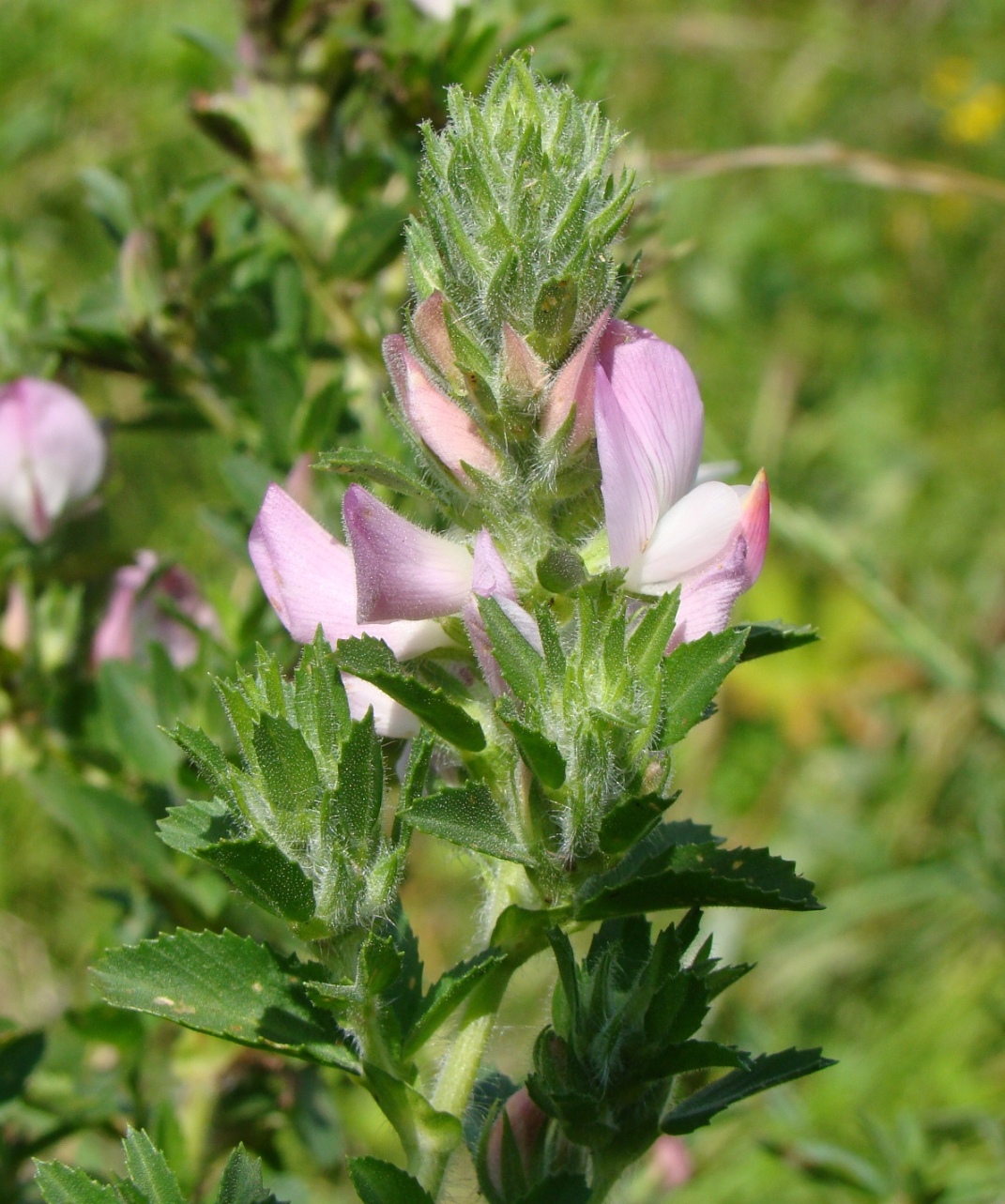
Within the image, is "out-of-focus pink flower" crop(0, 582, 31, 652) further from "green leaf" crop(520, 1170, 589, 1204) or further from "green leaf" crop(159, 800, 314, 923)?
"green leaf" crop(520, 1170, 589, 1204)

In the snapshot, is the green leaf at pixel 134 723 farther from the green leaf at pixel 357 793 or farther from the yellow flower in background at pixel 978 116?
the yellow flower in background at pixel 978 116

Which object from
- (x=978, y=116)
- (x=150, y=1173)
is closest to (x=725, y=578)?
(x=150, y=1173)

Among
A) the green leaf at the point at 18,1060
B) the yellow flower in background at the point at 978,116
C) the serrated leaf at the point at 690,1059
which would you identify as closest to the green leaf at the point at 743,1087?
the serrated leaf at the point at 690,1059

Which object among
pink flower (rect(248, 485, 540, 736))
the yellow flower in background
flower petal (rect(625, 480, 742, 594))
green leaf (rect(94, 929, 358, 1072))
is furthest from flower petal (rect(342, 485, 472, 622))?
the yellow flower in background

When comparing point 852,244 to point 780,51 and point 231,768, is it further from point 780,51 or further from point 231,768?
point 231,768

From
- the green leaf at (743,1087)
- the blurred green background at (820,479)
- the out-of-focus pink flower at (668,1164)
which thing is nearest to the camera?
the green leaf at (743,1087)

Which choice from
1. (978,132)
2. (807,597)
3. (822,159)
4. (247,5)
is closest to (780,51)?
(978,132)
